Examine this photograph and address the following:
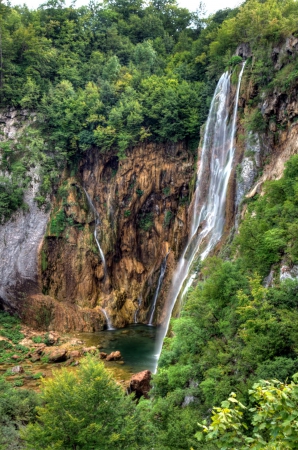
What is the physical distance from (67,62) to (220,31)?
44.2ft

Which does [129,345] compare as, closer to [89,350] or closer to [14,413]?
[89,350]

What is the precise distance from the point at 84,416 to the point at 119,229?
20.5 metres

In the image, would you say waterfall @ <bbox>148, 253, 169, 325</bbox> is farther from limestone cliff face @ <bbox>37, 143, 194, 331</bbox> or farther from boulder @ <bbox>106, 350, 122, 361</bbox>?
boulder @ <bbox>106, 350, 122, 361</bbox>

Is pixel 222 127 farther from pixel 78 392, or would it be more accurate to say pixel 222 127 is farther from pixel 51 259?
pixel 78 392

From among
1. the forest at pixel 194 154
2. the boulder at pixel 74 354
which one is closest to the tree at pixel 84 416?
the forest at pixel 194 154

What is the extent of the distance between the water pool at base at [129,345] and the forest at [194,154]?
2925 millimetres

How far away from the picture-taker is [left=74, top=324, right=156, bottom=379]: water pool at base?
19062 millimetres

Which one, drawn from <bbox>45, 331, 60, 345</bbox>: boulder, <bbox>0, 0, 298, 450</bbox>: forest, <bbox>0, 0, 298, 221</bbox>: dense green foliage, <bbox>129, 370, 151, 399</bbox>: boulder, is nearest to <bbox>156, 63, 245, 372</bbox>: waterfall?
<bbox>0, 0, 298, 450</bbox>: forest

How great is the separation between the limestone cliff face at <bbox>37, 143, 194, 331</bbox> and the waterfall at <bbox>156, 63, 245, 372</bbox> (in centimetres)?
414

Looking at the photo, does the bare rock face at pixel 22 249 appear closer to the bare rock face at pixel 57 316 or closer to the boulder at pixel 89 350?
the bare rock face at pixel 57 316

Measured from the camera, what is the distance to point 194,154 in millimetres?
28219

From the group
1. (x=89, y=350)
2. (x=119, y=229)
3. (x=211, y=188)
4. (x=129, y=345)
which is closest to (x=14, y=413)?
(x=89, y=350)

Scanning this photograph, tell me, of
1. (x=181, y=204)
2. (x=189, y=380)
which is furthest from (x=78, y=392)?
(x=181, y=204)

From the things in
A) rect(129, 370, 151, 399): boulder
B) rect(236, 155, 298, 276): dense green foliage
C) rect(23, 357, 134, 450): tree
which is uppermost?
rect(236, 155, 298, 276): dense green foliage
